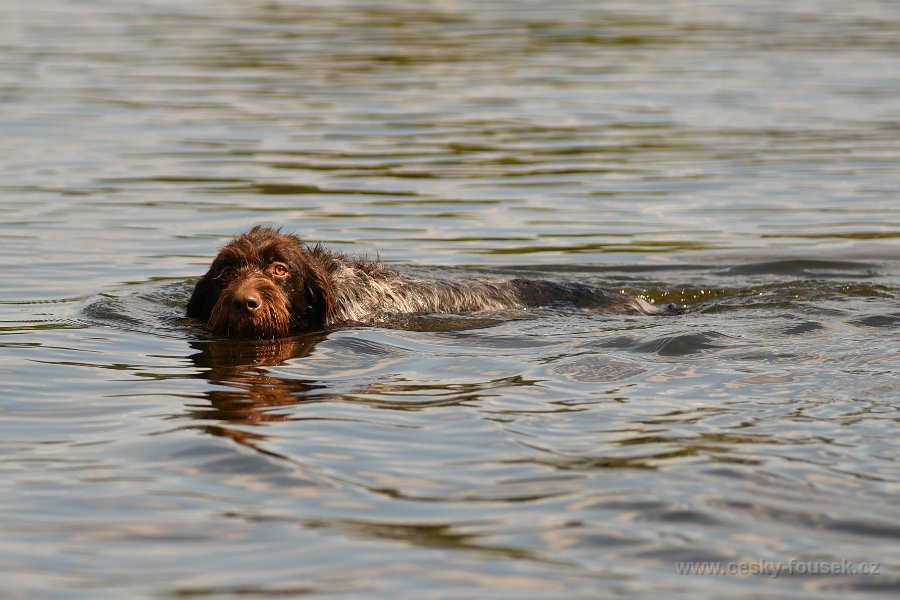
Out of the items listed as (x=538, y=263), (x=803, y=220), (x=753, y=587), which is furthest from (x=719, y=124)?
(x=753, y=587)

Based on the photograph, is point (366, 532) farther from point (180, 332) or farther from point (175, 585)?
point (180, 332)

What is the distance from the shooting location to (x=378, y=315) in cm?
1134

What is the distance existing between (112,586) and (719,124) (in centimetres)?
1668

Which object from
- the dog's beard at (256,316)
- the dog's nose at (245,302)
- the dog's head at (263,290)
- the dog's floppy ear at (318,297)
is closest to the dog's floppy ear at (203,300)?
the dog's head at (263,290)

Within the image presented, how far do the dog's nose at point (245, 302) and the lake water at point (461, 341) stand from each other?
1.14 ft

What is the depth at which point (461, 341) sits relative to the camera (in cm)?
1036

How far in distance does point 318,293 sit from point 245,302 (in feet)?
2.72

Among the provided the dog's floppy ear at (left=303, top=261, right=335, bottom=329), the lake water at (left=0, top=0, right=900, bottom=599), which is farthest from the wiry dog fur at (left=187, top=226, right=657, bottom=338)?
the lake water at (left=0, top=0, right=900, bottom=599)

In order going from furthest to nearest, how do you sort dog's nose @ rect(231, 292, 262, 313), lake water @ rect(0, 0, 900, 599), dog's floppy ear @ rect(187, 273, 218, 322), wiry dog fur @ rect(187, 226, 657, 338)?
dog's floppy ear @ rect(187, 273, 218, 322), wiry dog fur @ rect(187, 226, 657, 338), dog's nose @ rect(231, 292, 262, 313), lake water @ rect(0, 0, 900, 599)

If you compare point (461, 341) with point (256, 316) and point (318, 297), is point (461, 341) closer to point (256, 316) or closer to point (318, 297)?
point (318, 297)

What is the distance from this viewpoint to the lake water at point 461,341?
5.99 metres

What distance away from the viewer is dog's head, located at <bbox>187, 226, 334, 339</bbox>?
33.9ft

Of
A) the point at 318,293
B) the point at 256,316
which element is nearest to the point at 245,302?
the point at 256,316

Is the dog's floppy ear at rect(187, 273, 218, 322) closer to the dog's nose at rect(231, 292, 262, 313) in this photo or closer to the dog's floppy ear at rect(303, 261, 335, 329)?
the dog's nose at rect(231, 292, 262, 313)
